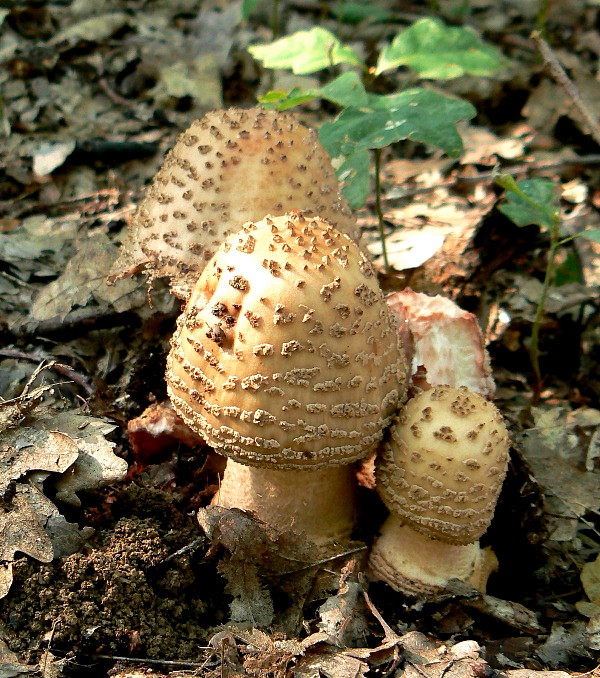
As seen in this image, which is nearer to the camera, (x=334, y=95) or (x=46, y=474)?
(x=46, y=474)

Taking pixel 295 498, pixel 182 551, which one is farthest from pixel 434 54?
pixel 182 551

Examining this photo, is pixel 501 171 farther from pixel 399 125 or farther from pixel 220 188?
pixel 220 188

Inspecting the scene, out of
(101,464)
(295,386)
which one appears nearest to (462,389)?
(295,386)

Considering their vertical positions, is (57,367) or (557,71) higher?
(557,71)

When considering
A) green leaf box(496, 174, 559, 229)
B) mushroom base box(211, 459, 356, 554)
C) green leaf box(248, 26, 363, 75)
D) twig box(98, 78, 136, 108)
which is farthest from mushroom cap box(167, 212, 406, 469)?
twig box(98, 78, 136, 108)

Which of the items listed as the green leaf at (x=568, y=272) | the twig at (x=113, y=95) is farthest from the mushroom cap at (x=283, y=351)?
the twig at (x=113, y=95)

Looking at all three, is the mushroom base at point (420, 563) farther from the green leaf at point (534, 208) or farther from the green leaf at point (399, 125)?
the green leaf at point (399, 125)

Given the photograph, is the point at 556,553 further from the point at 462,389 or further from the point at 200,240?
the point at 200,240

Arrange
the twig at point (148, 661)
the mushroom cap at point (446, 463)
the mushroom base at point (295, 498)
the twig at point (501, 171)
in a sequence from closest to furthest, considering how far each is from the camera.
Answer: the twig at point (148, 661)
the mushroom cap at point (446, 463)
the mushroom base at point (295, 498)
the twig at point (501, 171)
